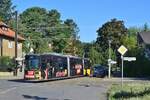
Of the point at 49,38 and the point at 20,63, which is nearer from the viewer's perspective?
the point at 20,63

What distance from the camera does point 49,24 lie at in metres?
129

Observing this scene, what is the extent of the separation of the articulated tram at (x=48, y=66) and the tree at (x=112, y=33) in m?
69.7

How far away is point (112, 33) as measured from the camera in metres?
130

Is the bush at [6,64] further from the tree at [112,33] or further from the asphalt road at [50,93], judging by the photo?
the tree at [112,33]

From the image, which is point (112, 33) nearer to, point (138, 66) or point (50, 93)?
point (138, 66)

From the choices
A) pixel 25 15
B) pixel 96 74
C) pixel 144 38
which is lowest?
pixel 96 74

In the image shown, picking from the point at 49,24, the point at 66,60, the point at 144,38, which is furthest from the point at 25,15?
the point at 66,60

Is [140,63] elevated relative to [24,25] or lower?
lower

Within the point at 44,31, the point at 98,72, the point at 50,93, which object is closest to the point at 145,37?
the point at 98,72

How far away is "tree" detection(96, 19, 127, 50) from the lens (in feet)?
425

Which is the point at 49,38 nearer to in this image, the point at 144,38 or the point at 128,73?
the point at 144,38

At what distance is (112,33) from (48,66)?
8136 centimetres

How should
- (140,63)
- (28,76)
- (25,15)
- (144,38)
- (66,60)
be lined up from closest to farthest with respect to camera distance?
(28,76) < (66,60) < (140,63) < (144,38) < (25,15)

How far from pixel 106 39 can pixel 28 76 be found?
Answer: 84022 mm
